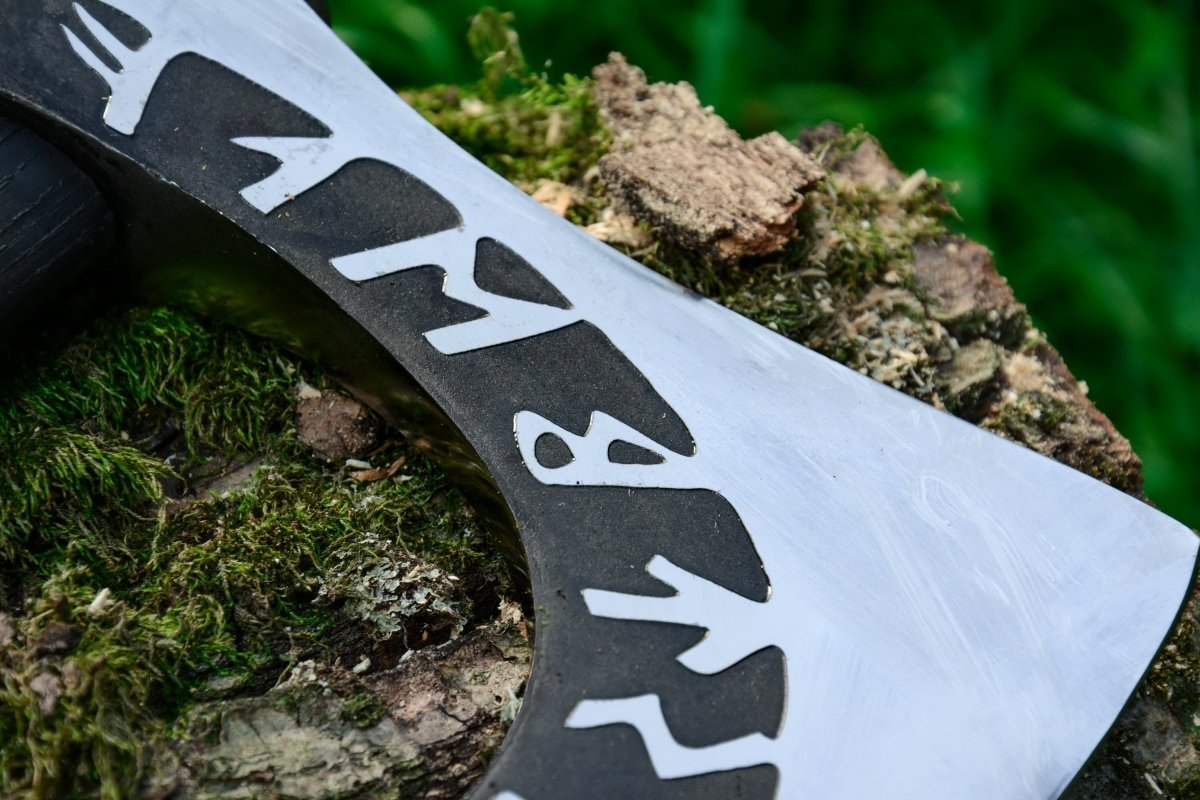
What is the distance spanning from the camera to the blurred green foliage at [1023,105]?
2.10 metres

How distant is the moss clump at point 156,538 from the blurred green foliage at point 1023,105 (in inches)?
39.3

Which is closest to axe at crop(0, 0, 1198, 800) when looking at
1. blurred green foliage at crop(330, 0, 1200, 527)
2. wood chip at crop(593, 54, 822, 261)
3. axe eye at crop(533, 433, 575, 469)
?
axe eye at crop(533, 433, 575, 469)

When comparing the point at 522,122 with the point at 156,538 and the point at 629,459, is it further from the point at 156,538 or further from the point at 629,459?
the point at 156,538

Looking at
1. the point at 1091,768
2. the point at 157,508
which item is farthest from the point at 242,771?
the point at 1091,768

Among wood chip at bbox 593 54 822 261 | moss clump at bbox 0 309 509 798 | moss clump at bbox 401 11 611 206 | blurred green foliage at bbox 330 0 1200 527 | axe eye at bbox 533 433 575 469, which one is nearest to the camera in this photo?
moss clump at bbox 0 309 509 798

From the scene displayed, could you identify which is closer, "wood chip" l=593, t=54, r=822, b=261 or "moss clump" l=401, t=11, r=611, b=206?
"wood chip" l=593, t=54, r=822, b=261

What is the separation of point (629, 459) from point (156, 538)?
56 cm

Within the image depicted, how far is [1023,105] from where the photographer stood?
87.7 inches

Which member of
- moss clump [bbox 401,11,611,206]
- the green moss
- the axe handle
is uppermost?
moss clump [bbox 401,11,611,206]

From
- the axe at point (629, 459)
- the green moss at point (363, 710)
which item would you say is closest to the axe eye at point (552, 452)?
the axe at point (629, 459)

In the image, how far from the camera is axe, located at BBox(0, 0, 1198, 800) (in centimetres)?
105

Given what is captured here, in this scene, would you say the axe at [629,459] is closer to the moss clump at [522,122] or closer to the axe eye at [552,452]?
the axe eye at [552,452]

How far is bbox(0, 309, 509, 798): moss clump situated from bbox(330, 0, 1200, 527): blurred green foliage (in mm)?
997

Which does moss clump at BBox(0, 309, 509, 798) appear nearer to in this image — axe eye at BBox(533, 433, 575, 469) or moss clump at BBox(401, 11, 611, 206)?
axe eye at BBox(533, 433, 575, 469)
